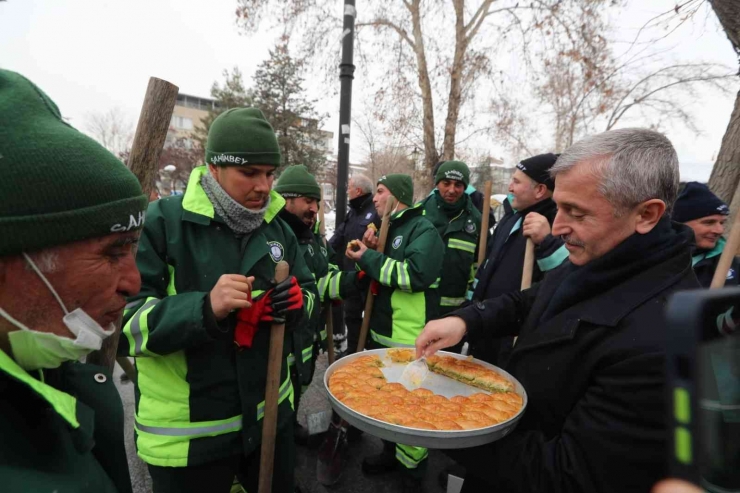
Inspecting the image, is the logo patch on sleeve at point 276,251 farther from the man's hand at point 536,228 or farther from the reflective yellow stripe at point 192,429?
the man's hand at point 536,228

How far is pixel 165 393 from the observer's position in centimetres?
183

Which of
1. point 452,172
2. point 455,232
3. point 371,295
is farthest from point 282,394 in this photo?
point 452,172

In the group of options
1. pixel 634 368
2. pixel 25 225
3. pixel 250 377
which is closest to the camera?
pixel 25 225

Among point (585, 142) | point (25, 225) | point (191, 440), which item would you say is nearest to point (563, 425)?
point (585, 142)

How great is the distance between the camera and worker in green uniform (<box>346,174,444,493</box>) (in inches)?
130

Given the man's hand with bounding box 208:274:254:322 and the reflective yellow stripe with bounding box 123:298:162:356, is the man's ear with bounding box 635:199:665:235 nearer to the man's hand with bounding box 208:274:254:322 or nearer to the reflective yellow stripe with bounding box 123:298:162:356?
the man's hand with bounding box 208:274:254:322

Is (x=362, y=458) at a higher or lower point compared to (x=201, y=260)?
lower

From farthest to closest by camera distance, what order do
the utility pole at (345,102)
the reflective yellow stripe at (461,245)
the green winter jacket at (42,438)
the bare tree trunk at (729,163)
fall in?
the utility pole at (345,102), the reflective yellow stripe at (461,245), the bare tree trunk at (729,163), the green winter jacket at (42,438)

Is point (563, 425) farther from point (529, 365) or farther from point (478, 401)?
point (478, 401)

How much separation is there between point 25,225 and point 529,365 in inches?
68.0

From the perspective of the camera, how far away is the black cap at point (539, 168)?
3.08 meters

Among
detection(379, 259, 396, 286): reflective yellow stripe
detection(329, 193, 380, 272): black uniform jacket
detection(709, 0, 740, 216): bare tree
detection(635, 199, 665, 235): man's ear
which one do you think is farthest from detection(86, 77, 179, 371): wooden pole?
detection(709, 0, 740, 216): bare tree

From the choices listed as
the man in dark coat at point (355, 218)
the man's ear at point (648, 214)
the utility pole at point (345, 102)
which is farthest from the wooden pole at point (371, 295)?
the man's ear at point (648, 214)

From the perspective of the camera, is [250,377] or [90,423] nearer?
[90,423]
